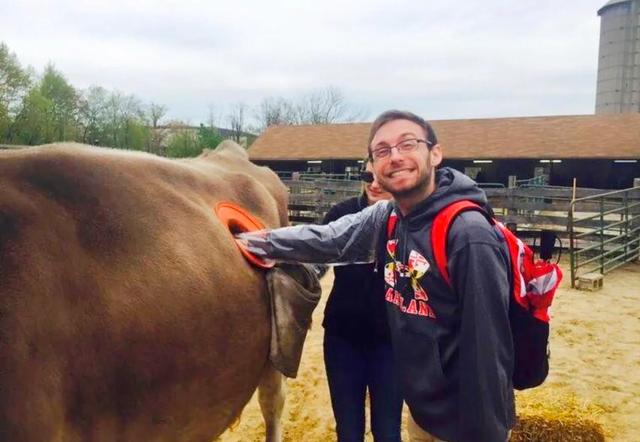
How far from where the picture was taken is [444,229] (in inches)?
64.9

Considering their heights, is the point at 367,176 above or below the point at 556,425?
above

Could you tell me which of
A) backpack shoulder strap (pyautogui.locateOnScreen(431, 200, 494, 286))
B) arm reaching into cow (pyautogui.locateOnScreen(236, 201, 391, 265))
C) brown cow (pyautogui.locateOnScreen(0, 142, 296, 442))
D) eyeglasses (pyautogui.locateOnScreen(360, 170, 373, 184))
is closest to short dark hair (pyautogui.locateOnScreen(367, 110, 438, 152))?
backpack shoulder strap (pyautogui.locateOnScreen(431, 200, 494, 286))

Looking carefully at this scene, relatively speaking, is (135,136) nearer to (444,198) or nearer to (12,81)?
(12,81)

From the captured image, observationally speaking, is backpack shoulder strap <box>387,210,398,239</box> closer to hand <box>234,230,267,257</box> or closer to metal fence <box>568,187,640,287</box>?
hand <box>234,230,267,257</box>

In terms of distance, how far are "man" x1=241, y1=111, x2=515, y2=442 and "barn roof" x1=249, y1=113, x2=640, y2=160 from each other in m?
20.7

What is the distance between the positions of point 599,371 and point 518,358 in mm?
4018

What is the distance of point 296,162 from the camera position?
90.0 feet

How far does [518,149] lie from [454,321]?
22.2 meters

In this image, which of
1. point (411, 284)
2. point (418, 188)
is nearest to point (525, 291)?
point (411, 284)

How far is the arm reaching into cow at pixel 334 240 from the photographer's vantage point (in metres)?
2.25

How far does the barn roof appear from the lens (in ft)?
69.3

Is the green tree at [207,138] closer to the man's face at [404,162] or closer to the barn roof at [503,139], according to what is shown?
the barn roof at [503,139]

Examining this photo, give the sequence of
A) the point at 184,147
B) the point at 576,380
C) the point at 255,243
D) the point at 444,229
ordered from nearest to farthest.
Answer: the point at 444,229, the point at 255,243, the point at 576,380, the point at 184,147

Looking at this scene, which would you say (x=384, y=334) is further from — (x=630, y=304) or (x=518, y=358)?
(x=630, y=304)
